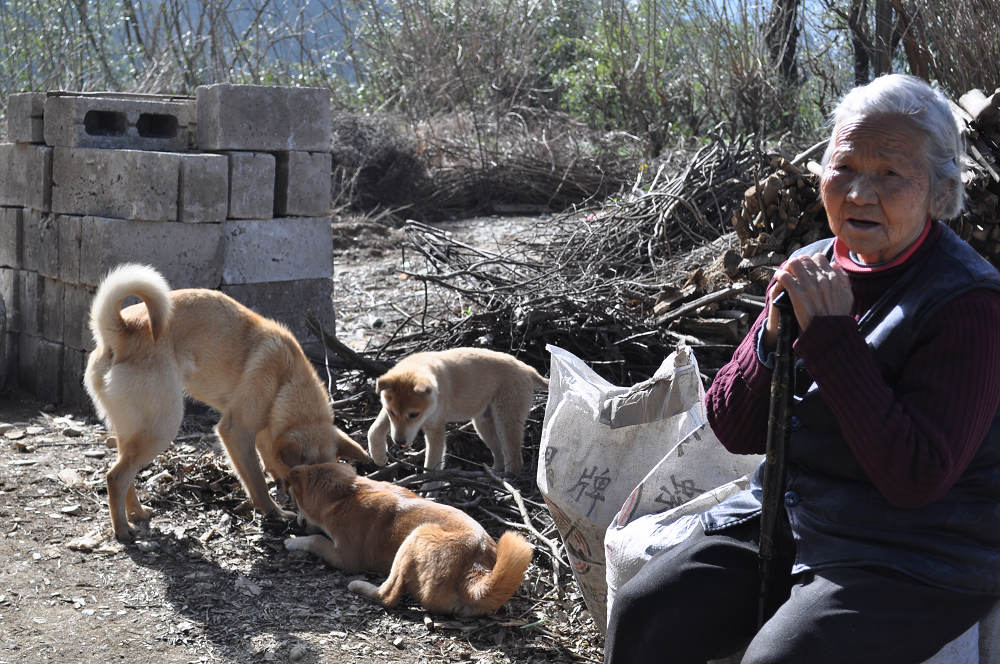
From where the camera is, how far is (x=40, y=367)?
274 inches

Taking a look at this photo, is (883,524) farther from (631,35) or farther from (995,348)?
(631,35)

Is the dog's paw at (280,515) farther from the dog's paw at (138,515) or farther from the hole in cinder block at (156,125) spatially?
the hole in cinder block at (156,125)

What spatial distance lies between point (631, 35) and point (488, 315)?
8974 mm

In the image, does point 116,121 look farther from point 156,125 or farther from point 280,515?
point 280,515

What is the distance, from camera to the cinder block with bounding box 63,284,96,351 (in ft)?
21.1

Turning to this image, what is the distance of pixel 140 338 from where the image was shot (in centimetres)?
460

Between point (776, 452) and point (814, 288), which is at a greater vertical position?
point (814, 288)

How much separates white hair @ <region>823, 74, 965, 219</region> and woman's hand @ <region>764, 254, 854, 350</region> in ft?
1.14

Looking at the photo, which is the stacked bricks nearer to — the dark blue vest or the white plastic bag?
the white plastic bag

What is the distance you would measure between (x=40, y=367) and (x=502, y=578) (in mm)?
4756

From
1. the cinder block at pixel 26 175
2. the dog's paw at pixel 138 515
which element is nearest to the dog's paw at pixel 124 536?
the dog's paw at pixel 138 515

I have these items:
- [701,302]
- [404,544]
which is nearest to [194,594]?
[404,544]

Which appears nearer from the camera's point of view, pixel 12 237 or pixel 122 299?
pixel 122 299

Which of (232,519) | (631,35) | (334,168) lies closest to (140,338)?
(232,519)
